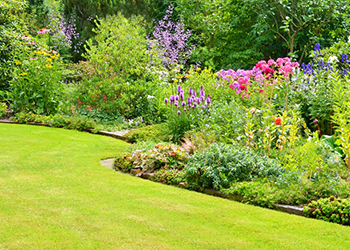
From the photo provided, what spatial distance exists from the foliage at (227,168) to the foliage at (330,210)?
2.54ft

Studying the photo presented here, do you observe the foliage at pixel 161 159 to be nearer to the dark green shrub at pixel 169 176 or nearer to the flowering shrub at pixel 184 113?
the dark green shrub at pixel 169 176

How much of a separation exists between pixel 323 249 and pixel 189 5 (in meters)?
14.7

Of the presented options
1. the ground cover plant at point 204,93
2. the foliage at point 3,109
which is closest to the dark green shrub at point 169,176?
the ground cover plant at point 204,93

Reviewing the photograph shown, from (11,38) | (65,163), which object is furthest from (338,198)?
(11,38)

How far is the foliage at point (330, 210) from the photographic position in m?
3.84

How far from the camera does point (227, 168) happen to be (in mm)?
4836

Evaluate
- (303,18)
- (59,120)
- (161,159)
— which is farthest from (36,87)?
(303,18)

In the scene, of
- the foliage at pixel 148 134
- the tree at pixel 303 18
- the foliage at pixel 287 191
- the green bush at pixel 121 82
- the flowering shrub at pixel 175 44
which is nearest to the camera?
the foliage at pixel 287 191

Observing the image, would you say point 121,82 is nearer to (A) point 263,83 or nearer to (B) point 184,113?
(B) point 184,113

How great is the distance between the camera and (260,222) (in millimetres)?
3781

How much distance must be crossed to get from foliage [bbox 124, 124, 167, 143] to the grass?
2.24 metres

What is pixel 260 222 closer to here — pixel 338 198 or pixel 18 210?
pixel 338 198

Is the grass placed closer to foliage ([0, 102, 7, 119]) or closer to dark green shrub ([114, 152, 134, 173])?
dark green shrub ([114, 152, 134, 173])

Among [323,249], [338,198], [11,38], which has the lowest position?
[323,249]
